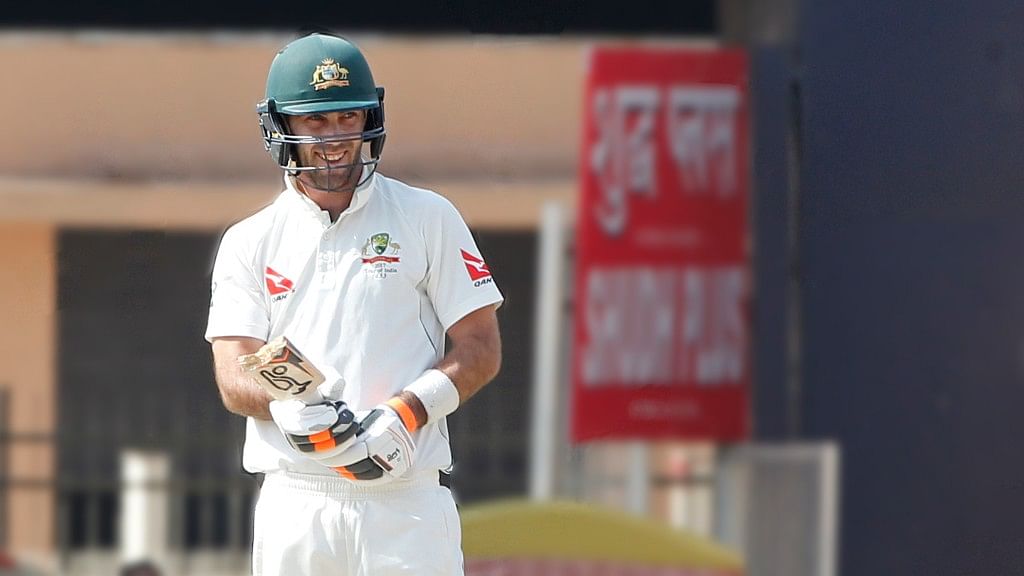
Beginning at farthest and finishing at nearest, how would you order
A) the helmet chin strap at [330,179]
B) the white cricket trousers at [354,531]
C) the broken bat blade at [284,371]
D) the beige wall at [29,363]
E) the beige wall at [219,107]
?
the beige wall at [29,363] → the beige wall at [219,107] → the helmet chin strap at [330,179] → the white cricket trousers at [354,531] → the broken bat blade at [284,371]

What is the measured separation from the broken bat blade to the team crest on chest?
0.99 ft

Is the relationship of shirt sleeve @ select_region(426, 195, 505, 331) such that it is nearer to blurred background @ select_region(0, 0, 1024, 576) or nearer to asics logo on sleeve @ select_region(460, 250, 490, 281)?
asics logo on sleeve @ select_region(460, 250, 490, 281)

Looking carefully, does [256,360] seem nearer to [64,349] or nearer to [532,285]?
[532,285]

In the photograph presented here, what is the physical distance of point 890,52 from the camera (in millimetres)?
6016

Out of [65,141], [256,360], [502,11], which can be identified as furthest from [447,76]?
[256,360]

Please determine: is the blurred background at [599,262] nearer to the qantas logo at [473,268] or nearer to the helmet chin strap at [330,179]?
the qantas logo at [473,268]

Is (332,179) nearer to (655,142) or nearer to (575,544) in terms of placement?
(575,544)

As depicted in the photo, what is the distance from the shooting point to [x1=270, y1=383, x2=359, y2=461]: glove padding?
297 cm

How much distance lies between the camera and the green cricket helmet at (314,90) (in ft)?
10.6

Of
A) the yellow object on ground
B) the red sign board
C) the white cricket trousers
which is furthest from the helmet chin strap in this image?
the red sign board

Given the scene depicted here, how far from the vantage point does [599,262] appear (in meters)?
6.38

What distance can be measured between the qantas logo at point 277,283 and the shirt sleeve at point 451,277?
0.84ft

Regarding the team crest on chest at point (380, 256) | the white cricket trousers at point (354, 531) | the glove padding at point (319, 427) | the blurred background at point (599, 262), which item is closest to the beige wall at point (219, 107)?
the blurred background at point (599, 262)

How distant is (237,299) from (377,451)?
1.58ft
